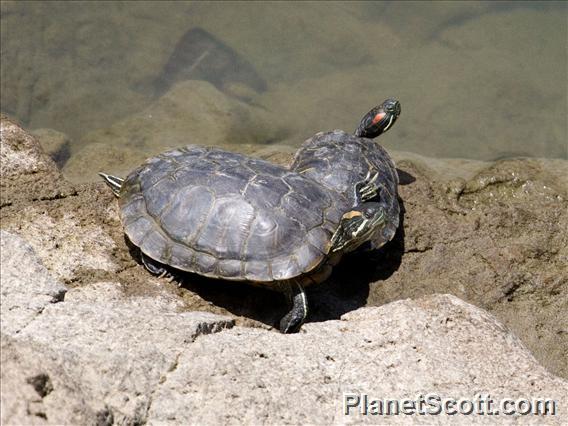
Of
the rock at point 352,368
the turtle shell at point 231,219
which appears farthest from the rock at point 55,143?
the rock at point 352,368

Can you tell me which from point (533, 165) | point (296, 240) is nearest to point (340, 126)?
point (533, 165)

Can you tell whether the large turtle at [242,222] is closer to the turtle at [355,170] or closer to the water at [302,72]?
the turtle at [355,170]

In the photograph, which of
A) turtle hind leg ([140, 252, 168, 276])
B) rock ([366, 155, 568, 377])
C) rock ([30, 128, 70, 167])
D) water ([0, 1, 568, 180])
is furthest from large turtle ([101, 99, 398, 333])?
water ([0, 1, 568, 180])

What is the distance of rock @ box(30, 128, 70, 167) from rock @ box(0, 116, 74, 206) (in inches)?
71.5

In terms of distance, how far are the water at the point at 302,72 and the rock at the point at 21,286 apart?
3570mm

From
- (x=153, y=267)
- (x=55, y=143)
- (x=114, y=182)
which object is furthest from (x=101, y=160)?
(x=153, y=267)

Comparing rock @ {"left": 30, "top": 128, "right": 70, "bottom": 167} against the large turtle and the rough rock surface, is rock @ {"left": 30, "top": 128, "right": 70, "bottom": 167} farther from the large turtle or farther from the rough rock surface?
the large turtle

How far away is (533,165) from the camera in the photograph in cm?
673

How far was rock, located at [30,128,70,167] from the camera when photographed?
718 cm

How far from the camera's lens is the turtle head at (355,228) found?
463cm

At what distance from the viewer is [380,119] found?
680cm

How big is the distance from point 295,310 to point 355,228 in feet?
2.38

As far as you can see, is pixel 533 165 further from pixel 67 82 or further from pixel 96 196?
pixel 67 82

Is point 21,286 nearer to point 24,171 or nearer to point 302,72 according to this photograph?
point 24,171
